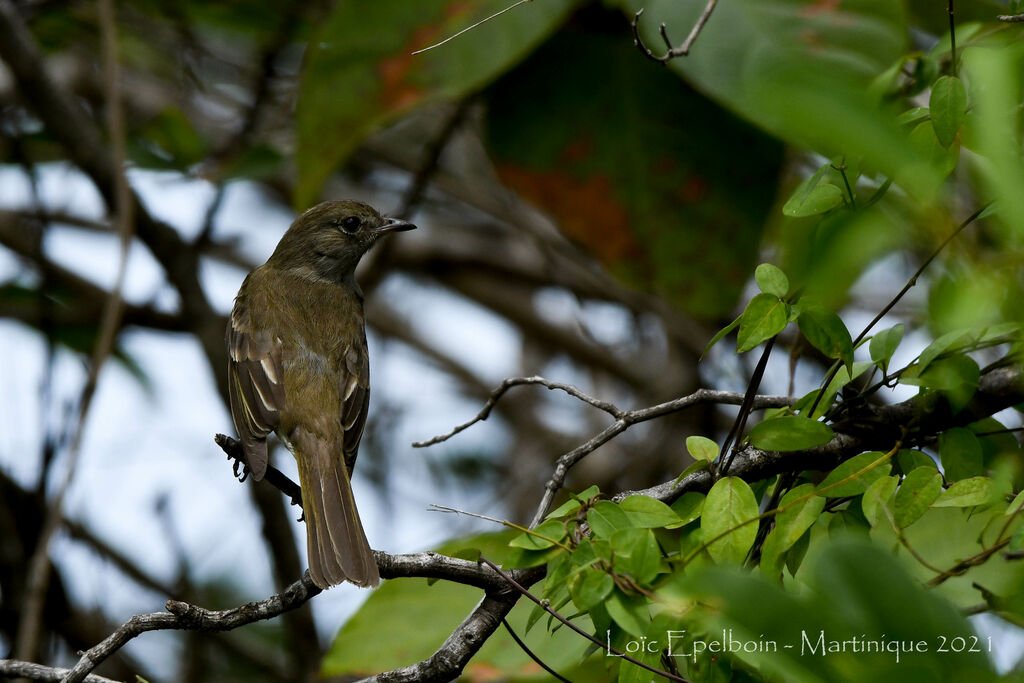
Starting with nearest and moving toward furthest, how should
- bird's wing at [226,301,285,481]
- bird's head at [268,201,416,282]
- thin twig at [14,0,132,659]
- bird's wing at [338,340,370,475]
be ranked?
bird's wing at [226,301,285,481], bird's wing at [338,340,370,475], thin twig at [14,0,132,659], bird's head at [268,201,416,282]

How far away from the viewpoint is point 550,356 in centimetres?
739

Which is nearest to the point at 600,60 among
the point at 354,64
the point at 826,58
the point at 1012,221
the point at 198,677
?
the point at 354,64

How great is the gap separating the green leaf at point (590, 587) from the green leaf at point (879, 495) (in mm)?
519

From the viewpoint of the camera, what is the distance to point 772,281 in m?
2.15

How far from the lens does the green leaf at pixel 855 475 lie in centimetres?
205

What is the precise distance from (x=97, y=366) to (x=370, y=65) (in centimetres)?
175

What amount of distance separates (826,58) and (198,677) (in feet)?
14.4

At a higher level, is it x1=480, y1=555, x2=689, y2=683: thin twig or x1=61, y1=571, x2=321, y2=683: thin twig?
x1=61, y1=571, x2=321, y2=683: thin twig

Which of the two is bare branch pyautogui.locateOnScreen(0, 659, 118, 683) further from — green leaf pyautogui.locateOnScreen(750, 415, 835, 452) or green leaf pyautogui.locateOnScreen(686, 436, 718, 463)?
green leaf pyautogui.locateOnScreen(750, 415, 835, 452)

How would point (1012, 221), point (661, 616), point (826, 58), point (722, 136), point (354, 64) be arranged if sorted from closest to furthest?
point (1012, 221)
point (661, 616)
point (826, 58)
point (354, 64)
point (722, 136)

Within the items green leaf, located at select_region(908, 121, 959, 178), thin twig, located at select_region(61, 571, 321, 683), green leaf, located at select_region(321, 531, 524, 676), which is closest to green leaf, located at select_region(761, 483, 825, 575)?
green leaf, located at select_region(908, 121, 959, 178)

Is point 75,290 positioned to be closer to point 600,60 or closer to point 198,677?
point 198,677

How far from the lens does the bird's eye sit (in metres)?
5.00

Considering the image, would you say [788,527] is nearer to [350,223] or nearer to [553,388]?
[553,388]
